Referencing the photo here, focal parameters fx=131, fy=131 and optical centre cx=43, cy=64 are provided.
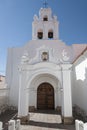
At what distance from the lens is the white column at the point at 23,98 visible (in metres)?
8.66

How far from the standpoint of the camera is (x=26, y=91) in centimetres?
905

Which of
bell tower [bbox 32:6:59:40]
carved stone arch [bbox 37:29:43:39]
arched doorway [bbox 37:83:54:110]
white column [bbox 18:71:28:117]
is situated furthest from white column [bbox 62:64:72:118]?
carved stone arch [bbox 37:29:43:39]

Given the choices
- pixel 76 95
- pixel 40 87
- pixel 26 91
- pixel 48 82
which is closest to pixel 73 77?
pixel 76 95

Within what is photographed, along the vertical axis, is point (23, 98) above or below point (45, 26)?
below

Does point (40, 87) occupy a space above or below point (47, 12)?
below

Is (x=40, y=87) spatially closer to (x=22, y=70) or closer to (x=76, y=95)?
(x=76, y=95)

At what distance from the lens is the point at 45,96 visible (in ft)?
42.5

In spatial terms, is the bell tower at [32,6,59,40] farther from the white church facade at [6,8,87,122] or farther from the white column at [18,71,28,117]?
the white column at [18,71,28,117]

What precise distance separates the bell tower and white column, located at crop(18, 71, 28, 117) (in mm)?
6481

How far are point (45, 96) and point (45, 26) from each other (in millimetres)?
7571

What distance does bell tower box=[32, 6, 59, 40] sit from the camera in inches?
567

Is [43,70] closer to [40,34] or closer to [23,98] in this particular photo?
[23,98]

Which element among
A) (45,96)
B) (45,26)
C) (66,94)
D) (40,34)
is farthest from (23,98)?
(45,26)

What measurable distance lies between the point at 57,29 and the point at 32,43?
320cm
